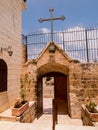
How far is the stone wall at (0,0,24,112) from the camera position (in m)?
7.79

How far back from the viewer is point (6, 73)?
8305mm

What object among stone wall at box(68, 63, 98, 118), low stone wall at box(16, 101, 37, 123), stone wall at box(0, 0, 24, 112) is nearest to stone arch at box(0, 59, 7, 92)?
stone wall at box(0, 0, 24, 112)

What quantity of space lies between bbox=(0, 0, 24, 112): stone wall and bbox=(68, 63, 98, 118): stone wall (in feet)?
11.5

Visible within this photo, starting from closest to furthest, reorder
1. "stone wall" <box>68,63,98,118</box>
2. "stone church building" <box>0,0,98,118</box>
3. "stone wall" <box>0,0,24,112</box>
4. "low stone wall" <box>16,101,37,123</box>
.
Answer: "low stone wall" <box>16,101,37,123</box>
"stone wall" <box>0,0,24,112</box>
"stone church building" <box>0,0,98,118</box>
"stone wall" <box>68,63,98,118</box>

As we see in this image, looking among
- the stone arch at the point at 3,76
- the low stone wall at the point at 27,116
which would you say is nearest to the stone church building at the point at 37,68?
the stone arch at the point at 3,76

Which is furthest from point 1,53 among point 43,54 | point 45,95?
point 45,95

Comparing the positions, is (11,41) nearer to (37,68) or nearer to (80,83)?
(37,68)

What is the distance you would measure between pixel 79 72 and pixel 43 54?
2.63 m

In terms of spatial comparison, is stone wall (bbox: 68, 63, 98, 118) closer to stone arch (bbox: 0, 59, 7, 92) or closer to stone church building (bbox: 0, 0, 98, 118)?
stone church building (bbox: 0, 0, 98, 118)

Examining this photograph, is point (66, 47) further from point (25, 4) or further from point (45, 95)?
point (45, 95)

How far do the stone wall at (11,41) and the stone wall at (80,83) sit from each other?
138 inches

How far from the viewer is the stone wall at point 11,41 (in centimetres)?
779

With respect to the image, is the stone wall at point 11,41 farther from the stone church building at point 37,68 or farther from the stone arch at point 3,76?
the stone arch at point 3,76

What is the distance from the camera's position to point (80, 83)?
970 cm
